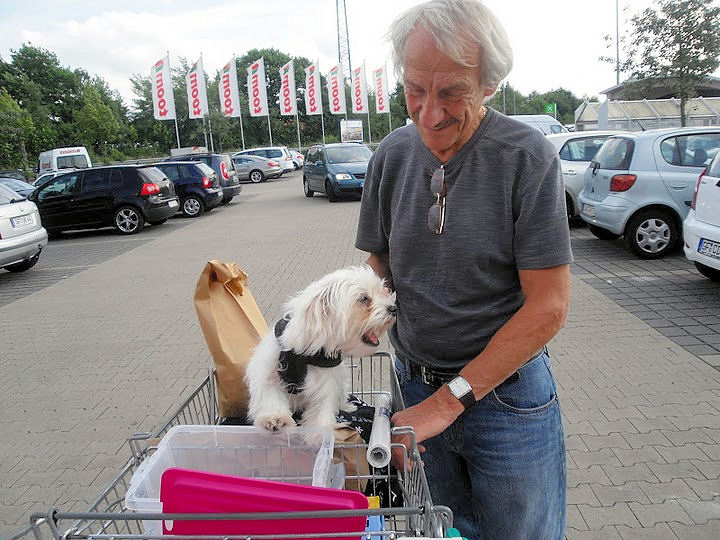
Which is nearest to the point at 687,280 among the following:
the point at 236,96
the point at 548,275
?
the point at 548,275

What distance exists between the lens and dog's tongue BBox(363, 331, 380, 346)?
2.01 m

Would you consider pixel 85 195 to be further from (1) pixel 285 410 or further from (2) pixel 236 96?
(2) pixel 236 96

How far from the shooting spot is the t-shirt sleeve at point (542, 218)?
1.56 m

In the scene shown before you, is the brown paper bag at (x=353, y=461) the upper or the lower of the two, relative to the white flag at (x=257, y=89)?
lower

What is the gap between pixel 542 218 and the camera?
1.56m

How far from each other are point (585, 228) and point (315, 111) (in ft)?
114

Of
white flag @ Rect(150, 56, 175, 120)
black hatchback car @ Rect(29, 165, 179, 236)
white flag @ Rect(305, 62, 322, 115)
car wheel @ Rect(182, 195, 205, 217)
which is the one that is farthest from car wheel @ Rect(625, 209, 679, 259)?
white flag @ Rect(305, 62, 322, 115)

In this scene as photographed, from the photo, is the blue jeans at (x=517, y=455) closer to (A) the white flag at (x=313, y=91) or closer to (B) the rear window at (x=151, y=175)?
(B) the rear window at (x=151, y=175)

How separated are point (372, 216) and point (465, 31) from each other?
738mm

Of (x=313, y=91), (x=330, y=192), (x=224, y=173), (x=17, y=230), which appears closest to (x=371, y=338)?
(x=17, y=230)

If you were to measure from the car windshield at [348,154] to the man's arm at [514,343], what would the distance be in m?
17.7

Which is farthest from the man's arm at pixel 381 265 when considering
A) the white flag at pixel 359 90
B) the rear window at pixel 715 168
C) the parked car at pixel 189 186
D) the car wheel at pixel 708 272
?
the white flag at pixel 359 90

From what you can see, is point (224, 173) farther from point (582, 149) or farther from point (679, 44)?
point (679, 44)

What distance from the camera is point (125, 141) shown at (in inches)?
2181
